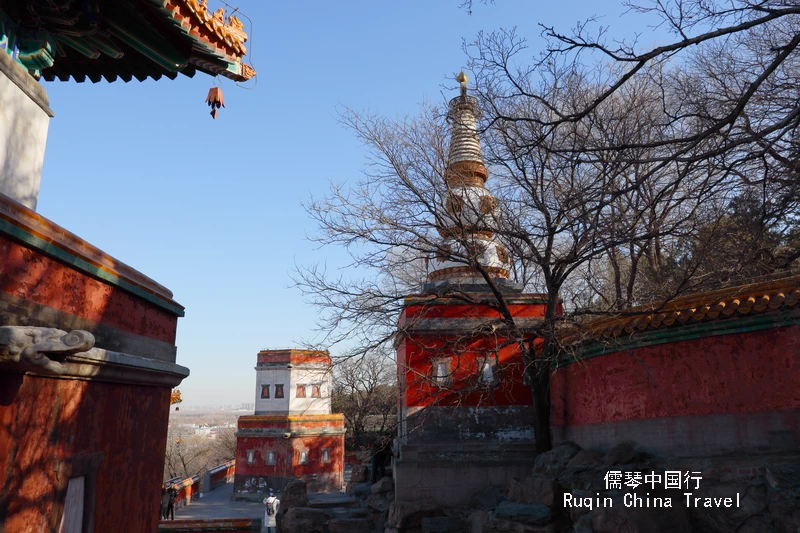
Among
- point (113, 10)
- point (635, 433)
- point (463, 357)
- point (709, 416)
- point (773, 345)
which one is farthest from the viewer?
point (463, 357)

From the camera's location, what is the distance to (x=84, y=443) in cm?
455

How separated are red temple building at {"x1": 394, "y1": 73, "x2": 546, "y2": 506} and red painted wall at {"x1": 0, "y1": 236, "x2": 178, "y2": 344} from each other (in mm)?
5100

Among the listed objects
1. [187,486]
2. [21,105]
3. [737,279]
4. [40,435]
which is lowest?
[187,486]

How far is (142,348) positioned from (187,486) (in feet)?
61.0

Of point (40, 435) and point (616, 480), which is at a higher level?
point (40, 435)

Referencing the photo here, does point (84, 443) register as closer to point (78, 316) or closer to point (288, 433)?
point (78, 316)

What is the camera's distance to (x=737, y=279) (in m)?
8.63

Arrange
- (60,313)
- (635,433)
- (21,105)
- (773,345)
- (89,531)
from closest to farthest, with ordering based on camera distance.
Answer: (60,313) → (89,531) → (21,105) → (773,345) → (635,433)

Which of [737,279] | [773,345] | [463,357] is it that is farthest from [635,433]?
[463,357]

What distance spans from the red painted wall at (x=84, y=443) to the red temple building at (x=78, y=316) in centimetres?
1

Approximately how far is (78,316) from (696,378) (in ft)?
23.4

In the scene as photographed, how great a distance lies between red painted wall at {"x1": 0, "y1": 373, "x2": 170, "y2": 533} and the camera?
12.3ft

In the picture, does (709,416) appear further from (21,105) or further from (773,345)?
(21,105)

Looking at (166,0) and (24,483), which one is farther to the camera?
(166,0)
